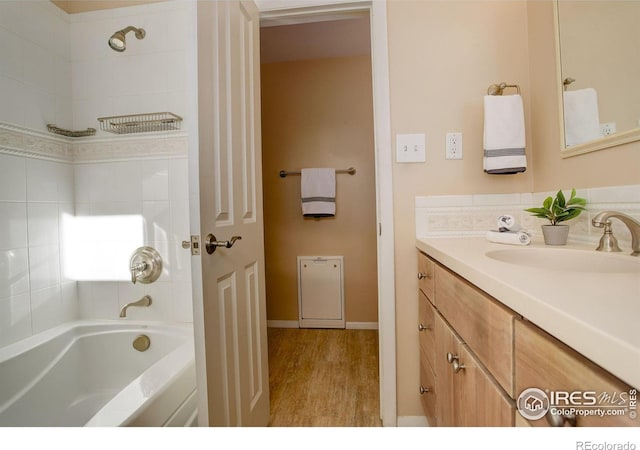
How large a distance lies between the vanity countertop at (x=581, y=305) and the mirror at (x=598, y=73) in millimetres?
584

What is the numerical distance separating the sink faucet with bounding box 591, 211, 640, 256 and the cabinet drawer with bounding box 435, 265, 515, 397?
42 cm

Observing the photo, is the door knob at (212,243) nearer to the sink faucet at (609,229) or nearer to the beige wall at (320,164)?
the sink faucet at (609,229)

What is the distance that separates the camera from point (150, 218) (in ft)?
4.62

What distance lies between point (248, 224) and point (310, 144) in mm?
1431

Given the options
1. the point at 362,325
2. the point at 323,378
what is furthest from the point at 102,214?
the point at 362,325

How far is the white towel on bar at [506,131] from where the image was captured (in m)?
1.10

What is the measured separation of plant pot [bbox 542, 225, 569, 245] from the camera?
0.93 meters

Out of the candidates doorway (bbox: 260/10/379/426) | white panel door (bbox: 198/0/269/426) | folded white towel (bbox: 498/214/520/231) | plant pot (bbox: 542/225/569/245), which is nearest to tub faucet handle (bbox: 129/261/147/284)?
white panel door (bbox: 198/0/269/426)

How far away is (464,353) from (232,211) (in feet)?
2.78

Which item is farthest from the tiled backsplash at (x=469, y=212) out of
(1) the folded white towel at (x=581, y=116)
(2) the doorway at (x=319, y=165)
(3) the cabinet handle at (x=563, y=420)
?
(2) the doorway at (x=319, y=165)

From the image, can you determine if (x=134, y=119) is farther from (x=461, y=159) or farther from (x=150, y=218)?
(x=461, y=159)

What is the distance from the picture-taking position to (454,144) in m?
1.21

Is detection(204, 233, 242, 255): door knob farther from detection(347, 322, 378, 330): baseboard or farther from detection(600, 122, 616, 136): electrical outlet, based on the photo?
detection(347, 322, 378, 330): baseboard
